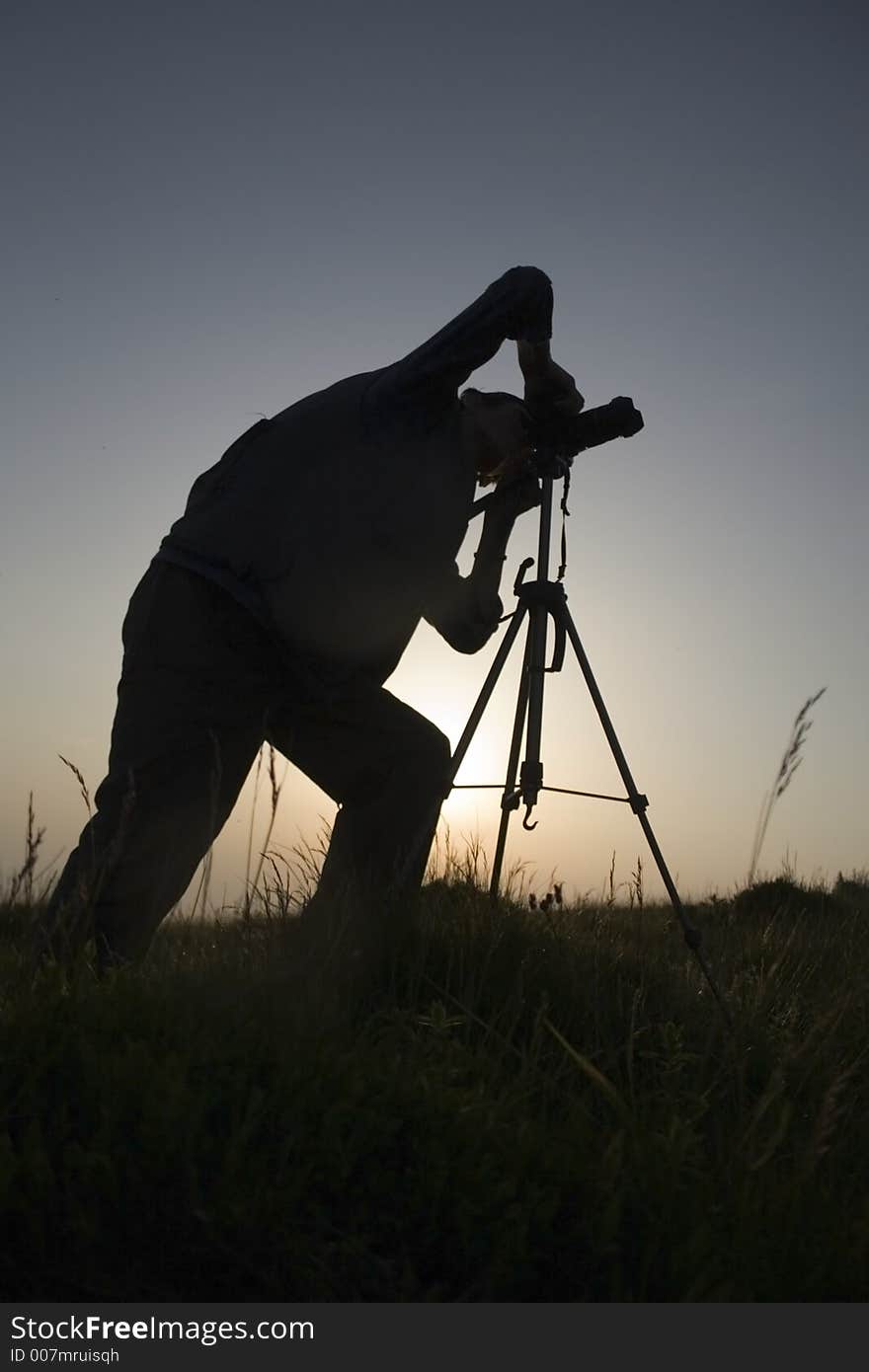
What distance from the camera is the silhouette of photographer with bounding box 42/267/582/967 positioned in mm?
3283

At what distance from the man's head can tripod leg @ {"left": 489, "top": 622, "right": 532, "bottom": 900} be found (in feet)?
2.36

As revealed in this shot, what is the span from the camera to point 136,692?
133 inches

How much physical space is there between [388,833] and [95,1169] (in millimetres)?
2086

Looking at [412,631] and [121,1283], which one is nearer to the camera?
[121,1283]

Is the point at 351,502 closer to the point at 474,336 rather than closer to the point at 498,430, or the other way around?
the point at 474,336

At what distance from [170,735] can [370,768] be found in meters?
0.78

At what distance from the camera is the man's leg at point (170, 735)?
3.20m

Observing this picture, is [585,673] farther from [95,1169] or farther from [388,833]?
[95,1169]

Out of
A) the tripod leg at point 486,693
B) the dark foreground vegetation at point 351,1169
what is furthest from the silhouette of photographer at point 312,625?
the dark foreground vegetation at point 351,1169

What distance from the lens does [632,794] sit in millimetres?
3504

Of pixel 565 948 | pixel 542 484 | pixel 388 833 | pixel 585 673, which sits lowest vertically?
pixel 565 948

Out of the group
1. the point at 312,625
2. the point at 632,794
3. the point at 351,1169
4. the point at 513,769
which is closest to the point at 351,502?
the point at 312,625

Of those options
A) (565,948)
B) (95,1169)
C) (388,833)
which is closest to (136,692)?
(388,833)
